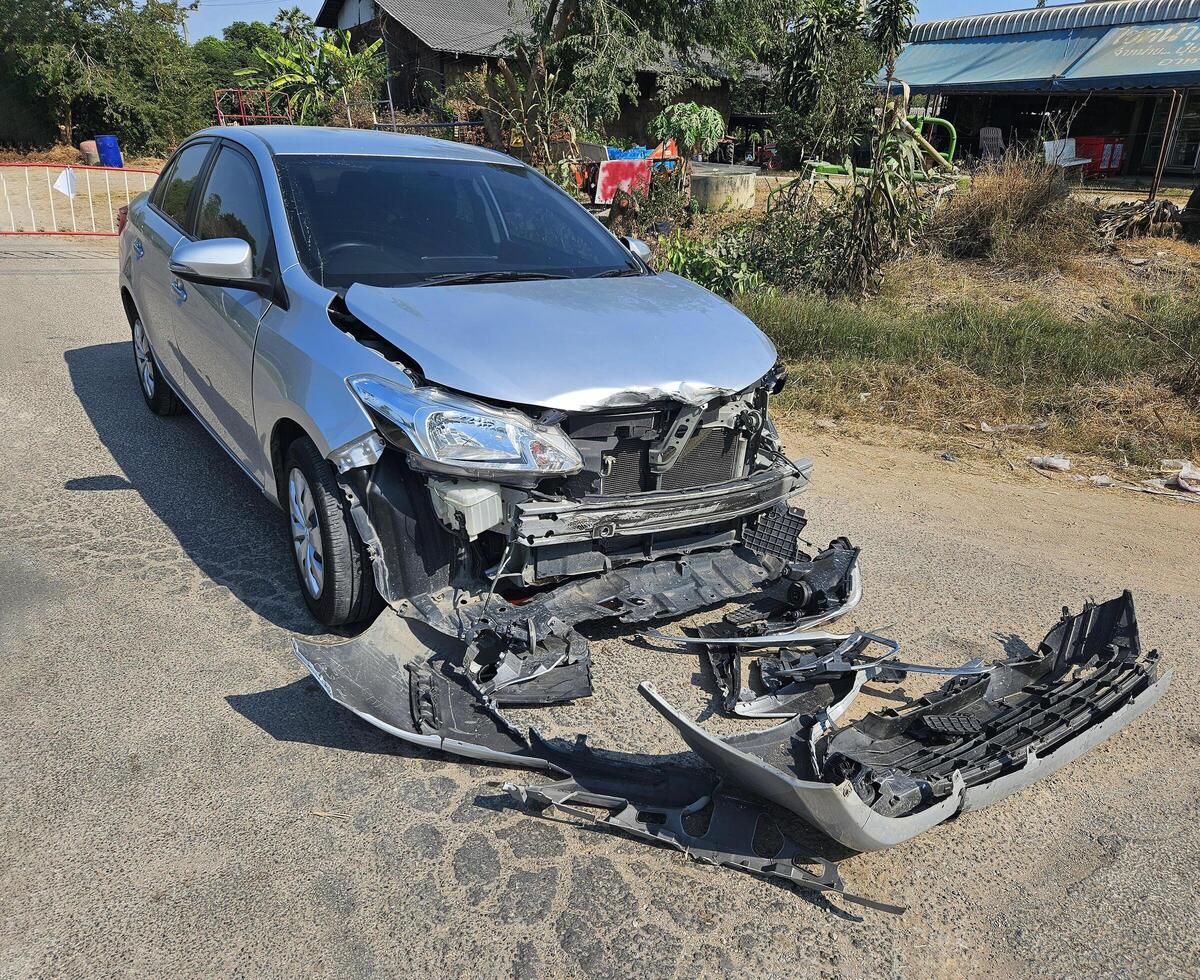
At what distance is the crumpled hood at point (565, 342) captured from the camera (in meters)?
3.16

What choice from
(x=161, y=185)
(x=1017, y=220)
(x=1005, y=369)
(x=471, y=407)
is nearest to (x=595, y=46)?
(x=1017, y=220)

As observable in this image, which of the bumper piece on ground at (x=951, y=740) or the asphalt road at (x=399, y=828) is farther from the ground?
the bumper piece on ground at (x=951, y=740)

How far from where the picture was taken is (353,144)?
4.55 metres

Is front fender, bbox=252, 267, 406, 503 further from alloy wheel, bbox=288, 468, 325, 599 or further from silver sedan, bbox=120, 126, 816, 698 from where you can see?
alloy wheel, bbox=288, 468, 325, 599

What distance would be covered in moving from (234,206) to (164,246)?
104 centimetres

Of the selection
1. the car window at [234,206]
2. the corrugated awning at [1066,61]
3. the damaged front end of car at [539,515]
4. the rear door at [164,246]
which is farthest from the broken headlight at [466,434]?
the corrugated awning at [1066,61]

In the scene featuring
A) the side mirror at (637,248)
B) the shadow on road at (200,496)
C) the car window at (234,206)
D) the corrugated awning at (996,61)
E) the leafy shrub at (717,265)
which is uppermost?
the corrugated awning at (996,61)

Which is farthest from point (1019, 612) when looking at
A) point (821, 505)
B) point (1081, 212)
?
point (1081, 212)

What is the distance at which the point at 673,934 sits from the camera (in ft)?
7.88

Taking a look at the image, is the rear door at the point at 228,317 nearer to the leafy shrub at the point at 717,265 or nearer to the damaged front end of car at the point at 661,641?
the damaged front end of car at the point at 661,641

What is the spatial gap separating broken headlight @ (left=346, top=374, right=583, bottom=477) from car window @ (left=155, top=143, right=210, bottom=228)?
2.73 meters

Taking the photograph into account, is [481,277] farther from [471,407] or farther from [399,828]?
[399,828]

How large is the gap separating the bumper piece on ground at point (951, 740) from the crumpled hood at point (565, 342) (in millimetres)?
1164

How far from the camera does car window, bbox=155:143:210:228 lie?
16.6 ft
